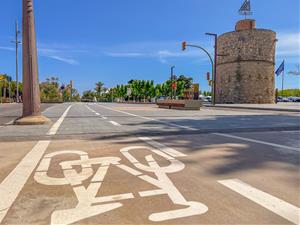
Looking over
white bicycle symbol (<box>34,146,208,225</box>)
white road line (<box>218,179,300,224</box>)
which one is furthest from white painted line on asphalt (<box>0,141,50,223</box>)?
white road line (<box>218,179,300,224</box>)

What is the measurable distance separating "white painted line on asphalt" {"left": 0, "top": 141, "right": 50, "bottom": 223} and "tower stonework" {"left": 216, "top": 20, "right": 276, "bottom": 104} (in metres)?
51.3

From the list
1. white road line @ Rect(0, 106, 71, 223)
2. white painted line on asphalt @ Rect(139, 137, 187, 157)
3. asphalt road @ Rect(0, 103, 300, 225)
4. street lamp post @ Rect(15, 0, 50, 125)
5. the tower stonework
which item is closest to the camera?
asphalt road @ Rect(0, 103, 300, 225)

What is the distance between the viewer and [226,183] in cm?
418

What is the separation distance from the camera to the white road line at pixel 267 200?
3.09 m

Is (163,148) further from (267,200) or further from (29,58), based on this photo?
(29,58)

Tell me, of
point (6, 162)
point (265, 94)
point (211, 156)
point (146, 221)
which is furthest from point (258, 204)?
point (265, 94)

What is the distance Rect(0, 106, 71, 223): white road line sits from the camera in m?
3.42

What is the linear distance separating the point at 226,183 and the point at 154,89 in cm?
10083

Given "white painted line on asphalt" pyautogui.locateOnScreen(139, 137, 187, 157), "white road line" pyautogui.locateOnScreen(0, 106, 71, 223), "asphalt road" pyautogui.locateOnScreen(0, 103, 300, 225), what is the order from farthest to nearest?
"white painted line on asphalt" pyautogui.locateOnScreen(139, 137, 187, 157) < "white road line" pyautogui.locateOnScreen(0, 106, 71, 223) < "asphalt road" pyautogui.locateOnScreen(0, 103, 300, 225)

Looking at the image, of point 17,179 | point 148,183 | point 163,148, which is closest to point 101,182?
point 148,183

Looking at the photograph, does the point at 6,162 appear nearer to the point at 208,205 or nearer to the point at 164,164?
the point at 164,164

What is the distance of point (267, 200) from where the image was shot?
3506mm

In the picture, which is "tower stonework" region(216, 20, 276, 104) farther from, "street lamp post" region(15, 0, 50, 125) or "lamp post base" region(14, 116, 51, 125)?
"lamp post base" region(14, 116, 51, 125)

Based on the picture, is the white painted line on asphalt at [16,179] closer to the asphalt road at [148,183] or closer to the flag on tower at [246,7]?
the asphalt road at [148,183]
